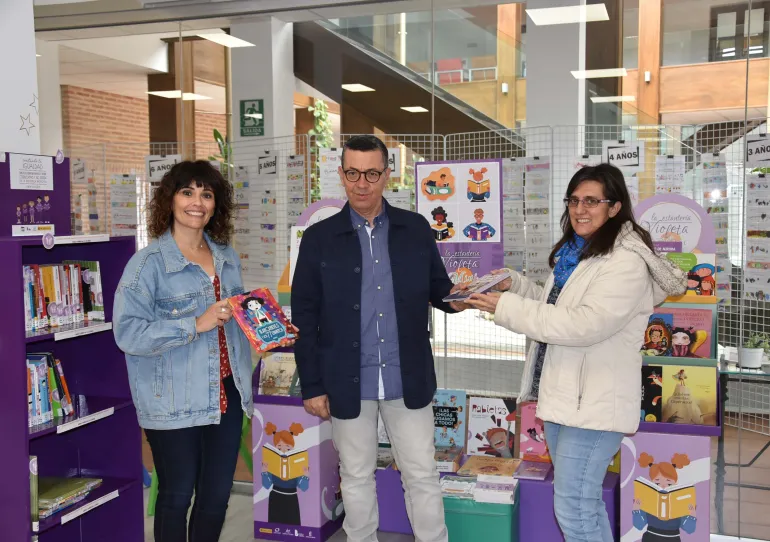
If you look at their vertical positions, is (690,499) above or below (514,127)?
below

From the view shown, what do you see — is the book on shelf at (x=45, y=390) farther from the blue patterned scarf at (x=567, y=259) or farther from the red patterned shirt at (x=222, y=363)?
the blue patterned scarf at (x=567, y=259)

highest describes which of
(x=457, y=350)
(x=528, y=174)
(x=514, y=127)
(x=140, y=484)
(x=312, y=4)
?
(x=312, y=4)

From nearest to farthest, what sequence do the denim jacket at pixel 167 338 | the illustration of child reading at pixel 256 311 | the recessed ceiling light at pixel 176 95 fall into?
1. the denim jacket at pixel 167 338
2. the illustration of child reading at pixel 256 311
3. the recessed ceiling light at pixel 176 95

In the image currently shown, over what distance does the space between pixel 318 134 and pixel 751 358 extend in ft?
9.74

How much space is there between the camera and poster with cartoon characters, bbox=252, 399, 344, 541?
3730 mm

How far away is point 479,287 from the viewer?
9.07 ft

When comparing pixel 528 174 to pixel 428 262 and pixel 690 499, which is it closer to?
pixel 428 262

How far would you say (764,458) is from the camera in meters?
4.68

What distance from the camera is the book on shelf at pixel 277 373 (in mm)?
3918

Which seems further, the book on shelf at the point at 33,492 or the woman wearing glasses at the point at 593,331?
the book on shelf at the point at 33,492

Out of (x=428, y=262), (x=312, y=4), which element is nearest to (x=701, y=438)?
(x=428, y=262)

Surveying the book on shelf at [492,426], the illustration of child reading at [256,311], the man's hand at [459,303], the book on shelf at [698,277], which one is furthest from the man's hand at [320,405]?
the book on shelf at [698,277]

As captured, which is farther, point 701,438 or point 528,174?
point 528,174

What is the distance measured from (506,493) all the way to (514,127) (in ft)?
Answer: 7.46
